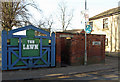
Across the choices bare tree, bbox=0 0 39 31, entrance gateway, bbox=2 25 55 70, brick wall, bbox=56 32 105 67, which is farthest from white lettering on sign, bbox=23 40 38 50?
bare tree, bbox=0 0 39 31

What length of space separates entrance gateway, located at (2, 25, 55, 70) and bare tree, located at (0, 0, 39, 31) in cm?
1058

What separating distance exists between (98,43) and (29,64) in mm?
7467

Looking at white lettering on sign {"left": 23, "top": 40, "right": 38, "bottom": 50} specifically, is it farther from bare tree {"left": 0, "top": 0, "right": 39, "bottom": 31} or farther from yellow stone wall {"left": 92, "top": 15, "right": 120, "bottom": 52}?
yellow stone wall {"left": 92, "top": 15, "right": 120, "bottom": 52}

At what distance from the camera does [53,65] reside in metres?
9.83

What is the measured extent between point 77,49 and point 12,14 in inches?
523

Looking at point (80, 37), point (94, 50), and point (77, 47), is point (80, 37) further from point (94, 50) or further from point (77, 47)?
point (94, 50)

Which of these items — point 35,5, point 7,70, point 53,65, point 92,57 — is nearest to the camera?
point 7,70

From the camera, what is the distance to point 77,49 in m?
10.8

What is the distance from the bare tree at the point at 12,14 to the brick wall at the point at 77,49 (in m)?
10.9

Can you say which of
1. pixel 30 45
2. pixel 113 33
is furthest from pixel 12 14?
pixel 113 33

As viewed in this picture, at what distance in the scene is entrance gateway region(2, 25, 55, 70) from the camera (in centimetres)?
846

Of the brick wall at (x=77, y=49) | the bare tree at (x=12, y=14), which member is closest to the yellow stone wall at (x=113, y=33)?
the brick wall at (x=77, y=49)

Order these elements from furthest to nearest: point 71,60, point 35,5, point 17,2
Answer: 1. point 35,5
2. point 17,2
3. point 71,60

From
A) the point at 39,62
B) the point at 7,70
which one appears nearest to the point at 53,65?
the point at 39,62
